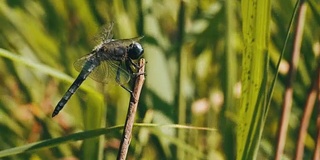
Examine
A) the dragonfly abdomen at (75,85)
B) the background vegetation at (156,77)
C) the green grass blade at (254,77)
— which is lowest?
the green grass blade at (254,77)

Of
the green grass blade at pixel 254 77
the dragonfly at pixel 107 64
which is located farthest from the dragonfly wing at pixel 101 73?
the green grass blade at pixel 254 77

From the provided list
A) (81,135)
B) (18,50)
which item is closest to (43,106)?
(18,50)

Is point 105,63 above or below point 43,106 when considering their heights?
below

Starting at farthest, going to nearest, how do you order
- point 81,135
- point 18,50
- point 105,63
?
1. point 18,50
2. point 105,63
3. point 81,135

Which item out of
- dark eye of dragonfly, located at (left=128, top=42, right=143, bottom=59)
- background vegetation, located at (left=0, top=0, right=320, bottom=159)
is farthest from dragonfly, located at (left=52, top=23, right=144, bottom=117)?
background vegetation, located at (left=0, top=0, right=320, bottom=159)

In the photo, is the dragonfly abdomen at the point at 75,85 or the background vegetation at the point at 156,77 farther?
the background vegetation at the point at 156,77

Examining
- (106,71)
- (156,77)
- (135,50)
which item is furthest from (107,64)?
(156,77)

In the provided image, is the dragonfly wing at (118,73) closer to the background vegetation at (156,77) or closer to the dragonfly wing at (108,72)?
the dragonfly wing at (108,72)

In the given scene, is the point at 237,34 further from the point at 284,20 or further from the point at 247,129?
the point at 247,129
